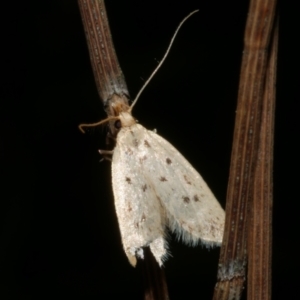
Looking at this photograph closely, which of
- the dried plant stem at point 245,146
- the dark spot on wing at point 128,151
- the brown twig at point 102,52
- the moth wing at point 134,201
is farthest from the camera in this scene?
the dark spot on wing at point 128,151

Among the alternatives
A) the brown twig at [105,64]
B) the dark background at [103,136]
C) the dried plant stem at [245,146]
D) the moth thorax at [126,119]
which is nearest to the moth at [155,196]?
the moth thorax at [126,119]

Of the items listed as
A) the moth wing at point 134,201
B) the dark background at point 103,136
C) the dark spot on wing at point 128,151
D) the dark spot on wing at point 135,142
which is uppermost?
the dark background at point 103,136

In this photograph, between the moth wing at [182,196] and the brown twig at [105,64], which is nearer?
the brown twig at [105,64]

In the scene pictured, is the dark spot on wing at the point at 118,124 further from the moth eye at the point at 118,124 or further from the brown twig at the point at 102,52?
the brown twig at the point at 102,52

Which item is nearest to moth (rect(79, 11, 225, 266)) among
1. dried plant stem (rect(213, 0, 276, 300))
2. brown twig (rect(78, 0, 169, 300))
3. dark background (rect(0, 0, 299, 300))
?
brown twig (rect(78, 0, 169, 300))

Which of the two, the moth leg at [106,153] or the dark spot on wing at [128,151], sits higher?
the moth leg at [106,153]

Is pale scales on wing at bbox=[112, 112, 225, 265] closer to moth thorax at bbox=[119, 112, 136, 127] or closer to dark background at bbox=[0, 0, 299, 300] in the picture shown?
moth thorax at bbox=[119, 112, 136, 127]

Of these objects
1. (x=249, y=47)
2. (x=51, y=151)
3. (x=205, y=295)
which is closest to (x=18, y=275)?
(x=51, y=151)

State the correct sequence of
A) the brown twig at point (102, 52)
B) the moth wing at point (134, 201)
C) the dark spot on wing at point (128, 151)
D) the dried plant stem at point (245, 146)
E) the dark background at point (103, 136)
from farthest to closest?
the dark background at point (103, 136)
the dark spot on wing at point (128, 151)
the moth wing at point (134, 201)
the brown twig at point (102, 52)
the dried plant stem at point (245, 146)
